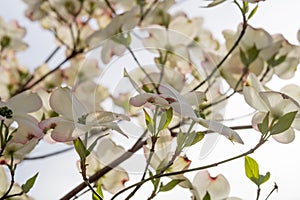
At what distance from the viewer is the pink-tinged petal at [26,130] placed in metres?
0.47

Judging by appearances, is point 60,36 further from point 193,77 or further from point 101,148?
point 101,148

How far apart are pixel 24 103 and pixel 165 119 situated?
0.51ft

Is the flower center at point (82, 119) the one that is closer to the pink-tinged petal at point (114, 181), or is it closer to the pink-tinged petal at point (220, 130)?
the pink-tinged petal at point (220, 130)

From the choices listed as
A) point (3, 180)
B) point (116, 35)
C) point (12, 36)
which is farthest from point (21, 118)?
point (12, 36)

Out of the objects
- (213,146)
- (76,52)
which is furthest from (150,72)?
(76,52)

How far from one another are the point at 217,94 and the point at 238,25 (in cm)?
16

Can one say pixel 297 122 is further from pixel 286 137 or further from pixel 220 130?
pixel 220 130

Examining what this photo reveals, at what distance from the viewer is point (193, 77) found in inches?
31.1

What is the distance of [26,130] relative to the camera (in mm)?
478

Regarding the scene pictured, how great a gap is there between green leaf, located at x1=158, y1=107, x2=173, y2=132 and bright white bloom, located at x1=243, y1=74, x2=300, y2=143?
13 centimetres

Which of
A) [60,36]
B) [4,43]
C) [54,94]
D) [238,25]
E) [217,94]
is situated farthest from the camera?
[60,36]

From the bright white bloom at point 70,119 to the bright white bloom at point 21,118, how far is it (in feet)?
0.06

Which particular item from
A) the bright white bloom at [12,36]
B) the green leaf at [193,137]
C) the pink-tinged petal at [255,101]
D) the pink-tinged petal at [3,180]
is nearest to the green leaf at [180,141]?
the green leaf at [193,137]

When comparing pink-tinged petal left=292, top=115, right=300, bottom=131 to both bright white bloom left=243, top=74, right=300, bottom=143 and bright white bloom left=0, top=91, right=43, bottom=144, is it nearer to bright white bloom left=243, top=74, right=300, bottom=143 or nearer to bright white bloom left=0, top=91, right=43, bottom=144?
bright white bloom left=243, top=74, right=300, bottom=143
